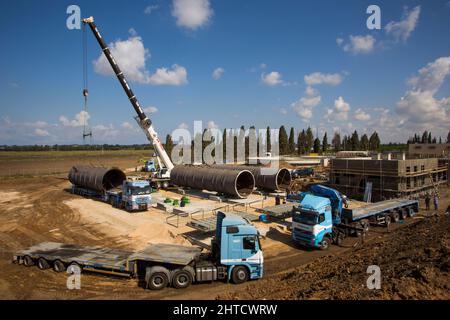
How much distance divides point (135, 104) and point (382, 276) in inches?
1238

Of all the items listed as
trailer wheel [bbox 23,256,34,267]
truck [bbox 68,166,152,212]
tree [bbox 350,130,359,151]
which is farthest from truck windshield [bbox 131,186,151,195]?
tree [bbox 350,130,359,151]

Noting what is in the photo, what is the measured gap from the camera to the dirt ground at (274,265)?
9.80 m

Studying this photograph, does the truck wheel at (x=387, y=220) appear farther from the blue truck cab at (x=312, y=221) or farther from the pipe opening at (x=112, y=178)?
the pipe opening at (x=112, y=178)

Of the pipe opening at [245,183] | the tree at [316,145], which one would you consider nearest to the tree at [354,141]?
the tree at [316,145]

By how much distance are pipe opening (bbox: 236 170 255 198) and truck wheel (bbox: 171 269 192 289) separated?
19.0m

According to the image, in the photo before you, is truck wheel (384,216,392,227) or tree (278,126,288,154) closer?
truck wheel (384,216,392,227)

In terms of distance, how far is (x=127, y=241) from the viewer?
18625 mm

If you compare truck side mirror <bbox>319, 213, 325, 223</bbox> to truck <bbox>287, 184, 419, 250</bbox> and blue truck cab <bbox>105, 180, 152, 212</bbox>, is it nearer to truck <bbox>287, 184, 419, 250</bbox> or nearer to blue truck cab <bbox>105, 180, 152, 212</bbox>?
truck <bbox>287, 184, 419, 250</bbox>

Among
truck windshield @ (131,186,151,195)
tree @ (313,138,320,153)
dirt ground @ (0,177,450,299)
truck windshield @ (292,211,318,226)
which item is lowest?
dirt ground @ (0,177,450,299)

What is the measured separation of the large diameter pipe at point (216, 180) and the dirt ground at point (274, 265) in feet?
25.9

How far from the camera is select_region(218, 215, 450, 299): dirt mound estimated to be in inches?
357

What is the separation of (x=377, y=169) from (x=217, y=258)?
74.5 ft
